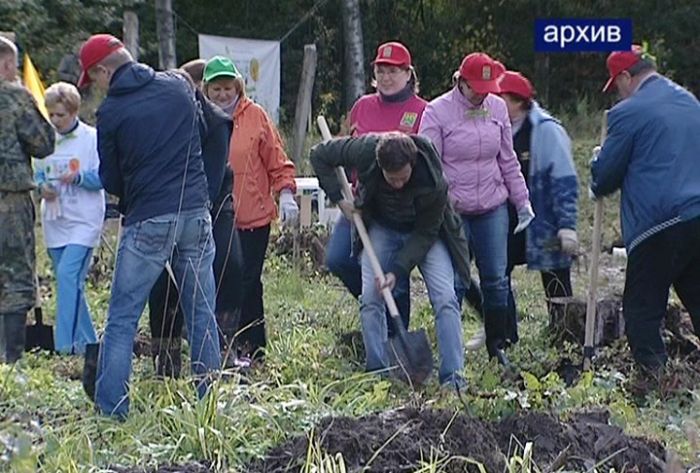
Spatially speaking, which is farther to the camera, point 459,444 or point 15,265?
point 15,265

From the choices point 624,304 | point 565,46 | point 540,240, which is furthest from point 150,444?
point 565,46

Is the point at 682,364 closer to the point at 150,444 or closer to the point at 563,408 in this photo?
the point at 563,408

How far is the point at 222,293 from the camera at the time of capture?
802 centimetres

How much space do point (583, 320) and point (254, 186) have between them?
2296 millimetres

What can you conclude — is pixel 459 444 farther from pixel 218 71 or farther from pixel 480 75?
pixel 218 71

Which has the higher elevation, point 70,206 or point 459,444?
point 70,206

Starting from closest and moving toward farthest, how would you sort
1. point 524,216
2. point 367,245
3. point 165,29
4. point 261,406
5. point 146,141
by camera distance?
1. point 261,406
2. point 146,141
3. point 367,245
4. point 524,216
5. point 165,29

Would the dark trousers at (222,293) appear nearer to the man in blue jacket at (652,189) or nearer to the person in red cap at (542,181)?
the person in red cap at (542,181)

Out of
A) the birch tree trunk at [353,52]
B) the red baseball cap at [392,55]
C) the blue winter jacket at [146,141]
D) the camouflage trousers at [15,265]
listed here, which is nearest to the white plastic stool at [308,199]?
the red baseball cap at [392,55]

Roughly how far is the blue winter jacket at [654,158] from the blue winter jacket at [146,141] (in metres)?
2.35

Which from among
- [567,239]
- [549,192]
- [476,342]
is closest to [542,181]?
[549,192]

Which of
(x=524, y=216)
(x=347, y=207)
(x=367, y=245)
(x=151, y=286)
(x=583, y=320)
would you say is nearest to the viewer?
(x=151, y=286)

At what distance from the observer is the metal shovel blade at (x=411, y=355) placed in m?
7.46

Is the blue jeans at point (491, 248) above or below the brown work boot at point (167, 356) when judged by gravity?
above
